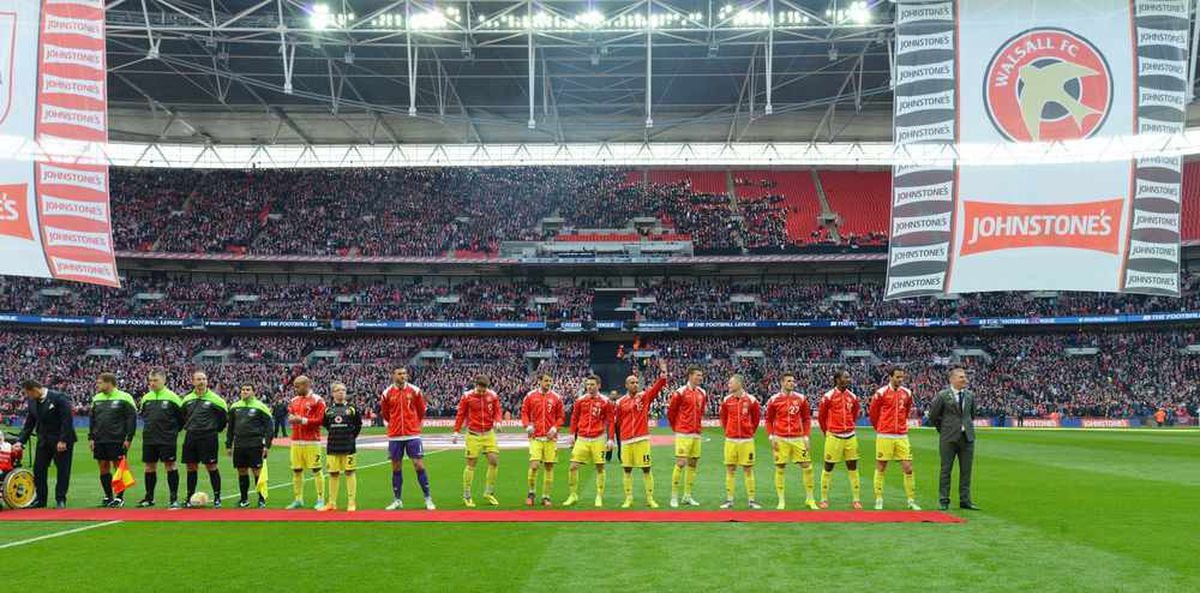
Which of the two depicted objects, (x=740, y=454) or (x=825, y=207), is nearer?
(x=740, y=454)

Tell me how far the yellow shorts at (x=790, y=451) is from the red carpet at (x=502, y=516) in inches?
31.3

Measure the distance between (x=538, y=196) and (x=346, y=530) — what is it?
1950 inches

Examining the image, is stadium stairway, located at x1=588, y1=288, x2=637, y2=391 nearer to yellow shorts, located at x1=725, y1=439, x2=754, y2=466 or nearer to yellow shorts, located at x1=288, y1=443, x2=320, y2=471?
yellow shorts, located at x1=725, y1=439, x2=754, y2=466

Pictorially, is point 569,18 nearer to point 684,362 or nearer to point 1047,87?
point 1047,87

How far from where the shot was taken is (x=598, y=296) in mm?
57406

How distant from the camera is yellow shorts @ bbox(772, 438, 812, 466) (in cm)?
1334

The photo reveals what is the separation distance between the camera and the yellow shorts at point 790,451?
13.3 metres

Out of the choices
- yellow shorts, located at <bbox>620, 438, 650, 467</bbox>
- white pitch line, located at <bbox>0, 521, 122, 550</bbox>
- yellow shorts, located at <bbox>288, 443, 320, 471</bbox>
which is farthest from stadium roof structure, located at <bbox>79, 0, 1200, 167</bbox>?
white pitch line, located at <bbox>0, 521, 122, 550</bbox>

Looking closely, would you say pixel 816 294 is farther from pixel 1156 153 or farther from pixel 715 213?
pixel 1156 153

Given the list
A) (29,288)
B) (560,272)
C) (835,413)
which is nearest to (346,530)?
(835,413)

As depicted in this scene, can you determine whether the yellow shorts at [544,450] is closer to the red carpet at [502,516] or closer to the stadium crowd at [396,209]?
the red carpet at [502,516]

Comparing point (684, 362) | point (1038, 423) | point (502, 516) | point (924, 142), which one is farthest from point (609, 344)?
point (502, 516)

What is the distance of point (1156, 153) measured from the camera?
647 inches

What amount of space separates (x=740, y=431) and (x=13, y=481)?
34.7 ft
